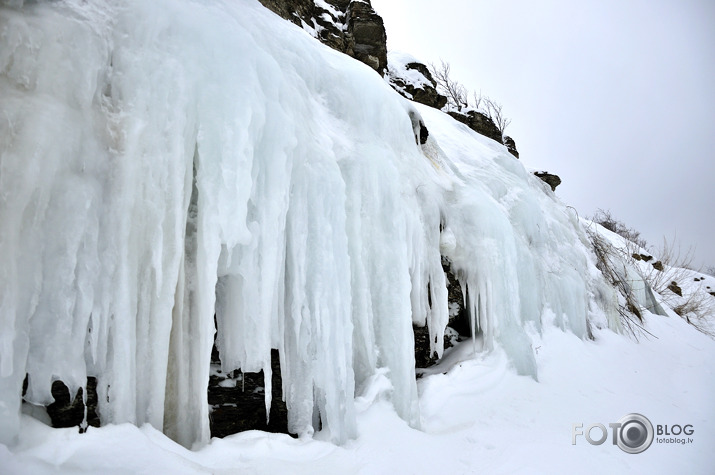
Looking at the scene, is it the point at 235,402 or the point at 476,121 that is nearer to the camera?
the point at 235,402

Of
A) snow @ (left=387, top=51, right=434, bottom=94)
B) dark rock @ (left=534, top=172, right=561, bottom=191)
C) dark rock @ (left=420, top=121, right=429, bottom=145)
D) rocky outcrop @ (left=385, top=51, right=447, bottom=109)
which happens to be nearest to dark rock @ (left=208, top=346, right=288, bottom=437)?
dark rock @ (left=420, top=121, right=429, bottom=145)

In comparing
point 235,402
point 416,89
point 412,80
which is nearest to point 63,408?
point 235,402

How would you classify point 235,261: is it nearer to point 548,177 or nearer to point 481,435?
point 481,435

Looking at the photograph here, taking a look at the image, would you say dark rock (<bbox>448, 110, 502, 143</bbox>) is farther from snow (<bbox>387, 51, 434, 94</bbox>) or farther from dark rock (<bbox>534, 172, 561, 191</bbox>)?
dark rock (<bbox>534, 172, 561, 191</bbox>)

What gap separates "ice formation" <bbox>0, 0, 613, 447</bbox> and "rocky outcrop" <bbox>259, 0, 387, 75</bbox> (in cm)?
355

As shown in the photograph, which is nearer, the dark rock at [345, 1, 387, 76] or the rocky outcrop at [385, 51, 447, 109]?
the dark rock at [345, 1, 387, 76]

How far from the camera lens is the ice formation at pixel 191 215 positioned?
1.71 m

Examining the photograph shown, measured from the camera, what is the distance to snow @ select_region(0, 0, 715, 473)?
1696mm

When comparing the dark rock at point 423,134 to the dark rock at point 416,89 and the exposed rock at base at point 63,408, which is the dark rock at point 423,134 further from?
the dark rock at point 416,89

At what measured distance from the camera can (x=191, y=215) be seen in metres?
2.50

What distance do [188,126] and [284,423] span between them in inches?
94.5

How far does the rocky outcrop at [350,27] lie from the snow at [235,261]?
3.36 m

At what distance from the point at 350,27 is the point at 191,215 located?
655cm

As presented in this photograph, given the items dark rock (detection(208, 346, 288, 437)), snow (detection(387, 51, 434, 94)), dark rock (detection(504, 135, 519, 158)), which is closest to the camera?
dark rock (detection(208, 346, 288, 437))
